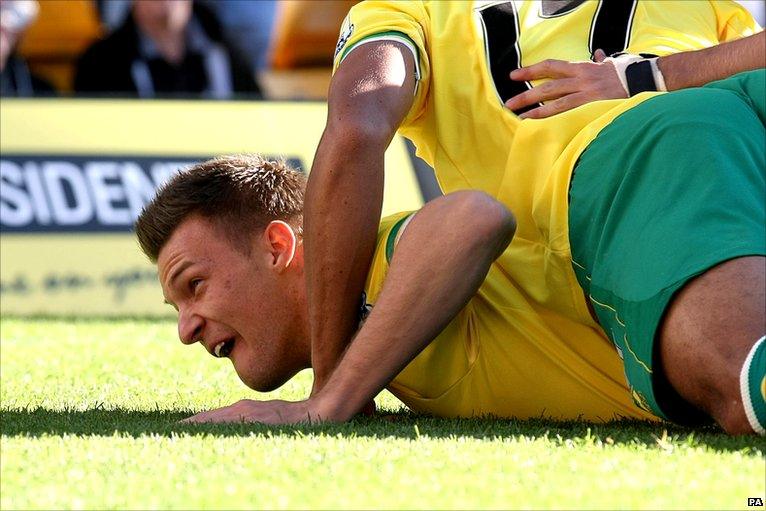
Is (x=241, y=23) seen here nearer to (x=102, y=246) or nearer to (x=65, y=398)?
(x=102, y=246)

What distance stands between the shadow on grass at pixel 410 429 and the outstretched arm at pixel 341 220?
0.75 feet

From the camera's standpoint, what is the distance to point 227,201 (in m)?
3.26

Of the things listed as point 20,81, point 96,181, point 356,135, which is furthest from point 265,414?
point 20,81

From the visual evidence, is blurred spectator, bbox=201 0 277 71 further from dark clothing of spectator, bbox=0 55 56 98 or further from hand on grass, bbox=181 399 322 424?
hand on grass, bbox=181 399 322 424

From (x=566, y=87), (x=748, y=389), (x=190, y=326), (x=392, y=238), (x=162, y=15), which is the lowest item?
(x=162, y=15)

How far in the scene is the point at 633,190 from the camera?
2.75 m

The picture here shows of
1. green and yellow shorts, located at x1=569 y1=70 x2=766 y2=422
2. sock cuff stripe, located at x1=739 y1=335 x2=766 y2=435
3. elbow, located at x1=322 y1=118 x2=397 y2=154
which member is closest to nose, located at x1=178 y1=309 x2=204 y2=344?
elbow, located at x1=322 y1=118 x2=397 y2=154

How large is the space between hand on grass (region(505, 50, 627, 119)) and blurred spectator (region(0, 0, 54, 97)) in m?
4.85

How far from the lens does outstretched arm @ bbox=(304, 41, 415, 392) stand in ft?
9.78

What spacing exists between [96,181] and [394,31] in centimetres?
418

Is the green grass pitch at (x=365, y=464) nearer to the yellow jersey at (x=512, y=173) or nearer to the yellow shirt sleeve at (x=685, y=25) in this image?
the yellow jersey at (x=512, y=173)

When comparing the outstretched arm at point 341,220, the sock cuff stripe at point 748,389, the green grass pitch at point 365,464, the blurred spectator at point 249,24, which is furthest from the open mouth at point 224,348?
the blurred spectator at point 249,24

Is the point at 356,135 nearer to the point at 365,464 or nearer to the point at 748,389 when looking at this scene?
the point at 365,464

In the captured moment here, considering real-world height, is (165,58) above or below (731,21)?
below
